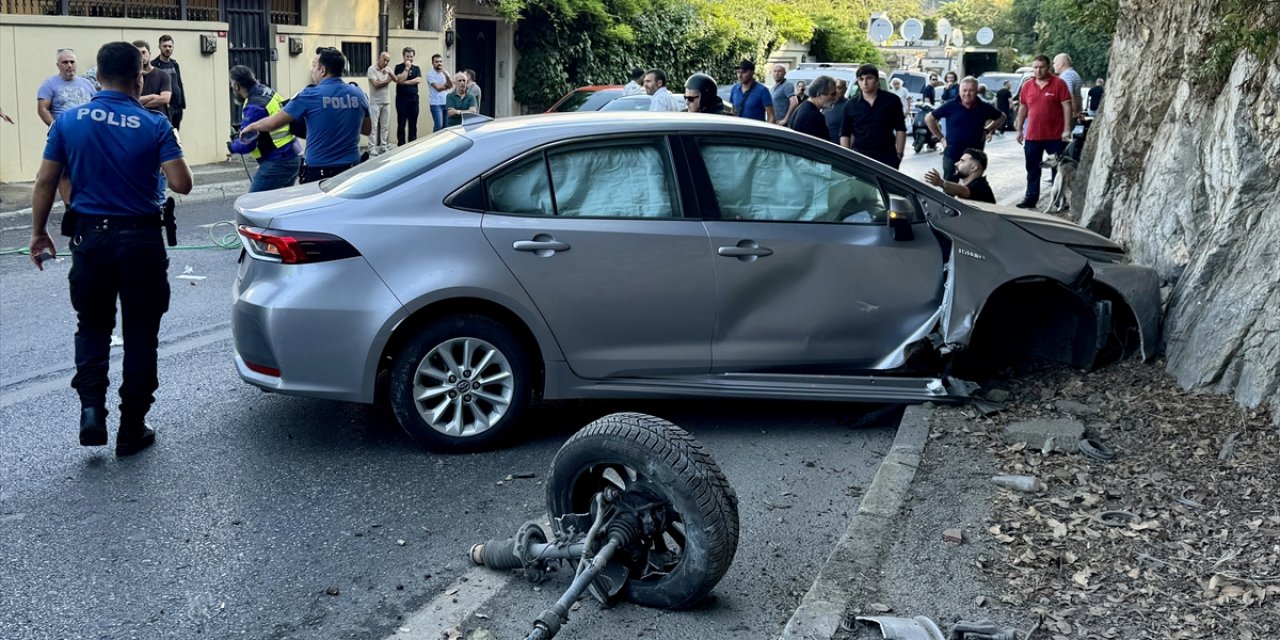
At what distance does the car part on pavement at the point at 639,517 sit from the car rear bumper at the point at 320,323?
1.66 m

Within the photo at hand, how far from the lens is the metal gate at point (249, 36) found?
22031 mm

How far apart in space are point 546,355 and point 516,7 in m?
22.9

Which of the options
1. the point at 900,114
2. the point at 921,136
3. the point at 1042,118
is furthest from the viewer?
the point at 921,136

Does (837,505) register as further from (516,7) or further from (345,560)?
(516,7)

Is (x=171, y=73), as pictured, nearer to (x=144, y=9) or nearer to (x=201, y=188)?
(x=201, y=188)

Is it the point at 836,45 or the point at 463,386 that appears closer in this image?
the point at 463,386

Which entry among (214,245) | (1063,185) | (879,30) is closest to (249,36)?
(214,245)

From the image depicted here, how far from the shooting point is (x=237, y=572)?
4.94 metres

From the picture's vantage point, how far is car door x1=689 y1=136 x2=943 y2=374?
6.61m

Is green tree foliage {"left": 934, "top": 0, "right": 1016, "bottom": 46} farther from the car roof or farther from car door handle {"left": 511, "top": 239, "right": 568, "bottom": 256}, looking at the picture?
car door handle {"left": 511, "top": 239, "right": 568, "bottom": 256}

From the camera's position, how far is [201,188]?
17.4m

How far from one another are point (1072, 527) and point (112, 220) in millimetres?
4353

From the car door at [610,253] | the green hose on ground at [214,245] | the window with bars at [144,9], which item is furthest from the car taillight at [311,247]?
the window with bars at [144,9]

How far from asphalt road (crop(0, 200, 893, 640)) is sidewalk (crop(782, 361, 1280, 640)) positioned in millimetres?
307
